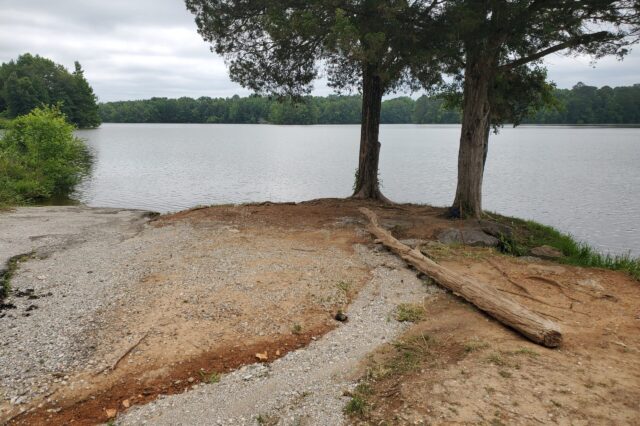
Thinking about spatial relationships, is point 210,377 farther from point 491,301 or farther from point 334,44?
point 334,44

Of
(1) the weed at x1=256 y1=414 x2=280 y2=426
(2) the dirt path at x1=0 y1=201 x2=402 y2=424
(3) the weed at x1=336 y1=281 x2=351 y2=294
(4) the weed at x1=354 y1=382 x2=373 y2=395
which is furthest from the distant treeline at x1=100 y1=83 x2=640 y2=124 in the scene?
(1) the weed at x1=256 y1=414 x2=280 y2=426

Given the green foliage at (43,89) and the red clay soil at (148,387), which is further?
the green foliage at (43,89)

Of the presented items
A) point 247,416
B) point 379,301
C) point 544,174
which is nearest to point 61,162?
point 379,301

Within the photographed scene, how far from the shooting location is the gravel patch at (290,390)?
4887 millimetres

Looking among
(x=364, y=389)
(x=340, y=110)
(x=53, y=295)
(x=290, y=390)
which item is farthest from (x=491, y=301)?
(x=340, y=110)

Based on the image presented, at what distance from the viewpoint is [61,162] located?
25.2 metres

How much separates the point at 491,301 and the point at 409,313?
1326mm

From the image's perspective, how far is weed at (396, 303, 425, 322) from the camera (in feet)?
24.0

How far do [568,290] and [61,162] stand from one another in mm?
25473

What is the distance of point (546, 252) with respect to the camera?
12.7 meters

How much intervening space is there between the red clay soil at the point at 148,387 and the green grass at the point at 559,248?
768cm

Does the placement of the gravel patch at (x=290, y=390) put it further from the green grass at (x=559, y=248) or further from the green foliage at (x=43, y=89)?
the green foliage at (x=43, y=89)

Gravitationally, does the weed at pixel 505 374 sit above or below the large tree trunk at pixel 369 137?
below

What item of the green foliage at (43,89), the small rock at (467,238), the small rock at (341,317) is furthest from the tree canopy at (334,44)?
the green foliage at (43,89)
